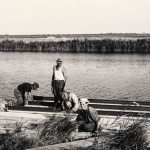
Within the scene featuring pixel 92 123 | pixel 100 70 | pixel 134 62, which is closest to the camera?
pixel 92 123

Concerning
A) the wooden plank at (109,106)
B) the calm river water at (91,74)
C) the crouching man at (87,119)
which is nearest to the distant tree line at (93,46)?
the calm river water at (91,74)

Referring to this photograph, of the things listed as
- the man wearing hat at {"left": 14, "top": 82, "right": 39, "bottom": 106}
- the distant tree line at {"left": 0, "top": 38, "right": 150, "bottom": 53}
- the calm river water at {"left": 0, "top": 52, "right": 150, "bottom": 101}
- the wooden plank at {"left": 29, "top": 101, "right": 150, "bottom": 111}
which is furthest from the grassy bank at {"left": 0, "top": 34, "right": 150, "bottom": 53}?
the man wearing hat at {"left": 14, "top": 82, "right": 39, "bottom": 106}

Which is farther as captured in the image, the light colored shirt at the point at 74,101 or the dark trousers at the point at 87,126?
the light colored shirt at the point at 74,101

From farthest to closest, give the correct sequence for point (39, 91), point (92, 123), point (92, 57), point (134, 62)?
point (92, 57) → point (134, 62) → point (39, 91) → point (92, 123)

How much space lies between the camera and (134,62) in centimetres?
3581

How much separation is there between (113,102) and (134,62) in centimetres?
2360

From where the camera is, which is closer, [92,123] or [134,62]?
[92,123]

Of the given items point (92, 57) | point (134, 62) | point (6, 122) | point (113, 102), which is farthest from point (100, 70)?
point (6, 122)

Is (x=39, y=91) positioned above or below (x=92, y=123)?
below

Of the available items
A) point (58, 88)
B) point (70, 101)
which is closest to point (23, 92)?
point (58, 88)

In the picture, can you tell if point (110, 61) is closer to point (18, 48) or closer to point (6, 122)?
point (18, 48)

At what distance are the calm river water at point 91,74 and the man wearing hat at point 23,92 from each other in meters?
8.81

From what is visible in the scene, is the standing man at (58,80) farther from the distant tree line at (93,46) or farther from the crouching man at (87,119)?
the distant tree line at (93,46)

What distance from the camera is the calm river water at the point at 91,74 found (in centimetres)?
2197
